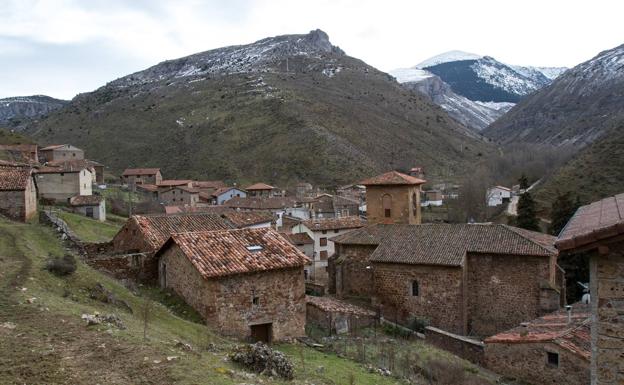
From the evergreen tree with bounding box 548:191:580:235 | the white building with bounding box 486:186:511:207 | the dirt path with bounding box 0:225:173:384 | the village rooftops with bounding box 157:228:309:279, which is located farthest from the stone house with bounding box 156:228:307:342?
the white building with bounding box 486:186:511:207

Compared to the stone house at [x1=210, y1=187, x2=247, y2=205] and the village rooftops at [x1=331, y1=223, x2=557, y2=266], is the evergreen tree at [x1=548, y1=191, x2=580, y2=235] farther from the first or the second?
the stone house at [x1=210, y1=187, x2=247, y2=205]

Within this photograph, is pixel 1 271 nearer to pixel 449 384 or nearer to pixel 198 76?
pixel 449 384

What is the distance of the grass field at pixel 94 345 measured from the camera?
738cm

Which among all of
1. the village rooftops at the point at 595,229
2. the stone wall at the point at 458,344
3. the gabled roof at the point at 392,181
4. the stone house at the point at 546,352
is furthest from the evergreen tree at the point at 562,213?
the village rooftops at the point at 595,229

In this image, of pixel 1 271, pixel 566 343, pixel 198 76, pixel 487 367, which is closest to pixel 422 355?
pixel 487 367

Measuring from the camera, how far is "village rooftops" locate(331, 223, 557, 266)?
22.8 m

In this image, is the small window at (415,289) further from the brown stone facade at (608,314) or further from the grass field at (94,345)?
the brown stone facade at (608,314)

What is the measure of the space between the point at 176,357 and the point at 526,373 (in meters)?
13.4

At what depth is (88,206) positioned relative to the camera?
119 feet

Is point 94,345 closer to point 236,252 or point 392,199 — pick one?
point 236,252

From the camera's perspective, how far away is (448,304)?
2345 centimetres

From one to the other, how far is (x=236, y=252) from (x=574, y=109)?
140365 millimetres

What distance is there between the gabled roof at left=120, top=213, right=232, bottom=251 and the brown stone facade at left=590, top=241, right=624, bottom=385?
1447 centimetres

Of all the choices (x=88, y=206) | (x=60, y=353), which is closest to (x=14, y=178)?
(x=88, y=206)
